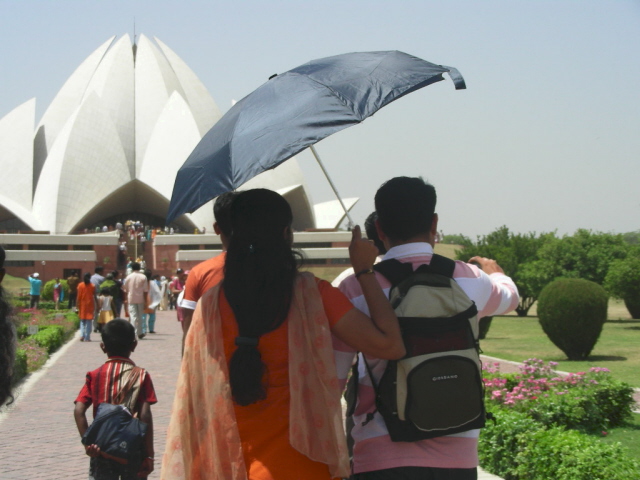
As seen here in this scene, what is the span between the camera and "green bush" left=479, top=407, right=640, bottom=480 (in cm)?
329

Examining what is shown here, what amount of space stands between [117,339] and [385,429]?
129cm

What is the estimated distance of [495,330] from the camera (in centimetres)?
1408

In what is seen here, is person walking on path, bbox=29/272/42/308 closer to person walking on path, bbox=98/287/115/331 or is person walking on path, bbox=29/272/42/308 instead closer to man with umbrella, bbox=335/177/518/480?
person walking on path, bbox=98/287/115/331

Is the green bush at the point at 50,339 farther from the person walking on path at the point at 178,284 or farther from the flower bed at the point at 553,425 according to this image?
the flower bed at the point at 553,425

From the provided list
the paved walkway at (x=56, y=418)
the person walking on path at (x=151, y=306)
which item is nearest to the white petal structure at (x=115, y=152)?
the person walking on path at (x=151, y=306)

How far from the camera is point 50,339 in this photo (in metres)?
9.99

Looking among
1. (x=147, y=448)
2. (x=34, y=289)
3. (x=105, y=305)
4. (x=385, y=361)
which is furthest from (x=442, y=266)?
(x=34, y=289)

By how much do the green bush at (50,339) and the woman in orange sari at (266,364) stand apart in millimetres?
8361

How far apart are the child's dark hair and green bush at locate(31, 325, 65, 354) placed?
23.7 ft

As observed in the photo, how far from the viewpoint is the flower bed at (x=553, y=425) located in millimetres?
3361

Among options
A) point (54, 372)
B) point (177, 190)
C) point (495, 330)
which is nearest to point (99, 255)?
point (495, 330)

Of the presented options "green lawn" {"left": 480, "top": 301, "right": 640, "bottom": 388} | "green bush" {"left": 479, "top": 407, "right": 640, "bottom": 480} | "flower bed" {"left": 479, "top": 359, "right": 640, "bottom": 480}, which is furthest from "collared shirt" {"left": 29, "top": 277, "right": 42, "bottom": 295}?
"green bush" {"left": 479, "top": 407, "right": 640, "bottom": 480}

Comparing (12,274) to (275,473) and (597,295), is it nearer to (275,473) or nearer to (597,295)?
(597,295)

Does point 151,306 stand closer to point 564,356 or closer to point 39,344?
point 39,344
